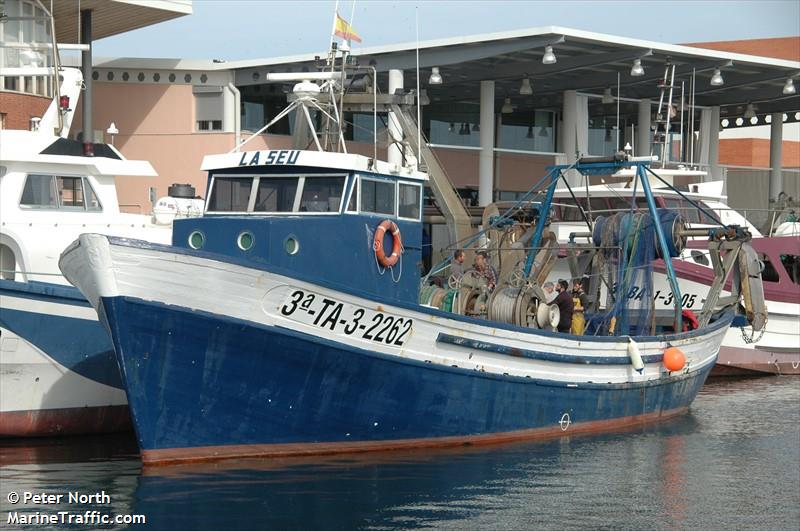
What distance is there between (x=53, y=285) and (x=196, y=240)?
2445 millimetres

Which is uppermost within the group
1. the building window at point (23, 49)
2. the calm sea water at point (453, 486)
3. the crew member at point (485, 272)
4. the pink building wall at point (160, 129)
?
the building window at point (23, 49)

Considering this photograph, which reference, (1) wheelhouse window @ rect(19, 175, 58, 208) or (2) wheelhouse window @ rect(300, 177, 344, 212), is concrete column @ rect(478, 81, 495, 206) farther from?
(2) wheelhouse window @ rect(300, 177, 344, 212)

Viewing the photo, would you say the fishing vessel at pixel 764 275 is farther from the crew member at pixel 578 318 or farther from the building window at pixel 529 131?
the building window at pixel 529 131

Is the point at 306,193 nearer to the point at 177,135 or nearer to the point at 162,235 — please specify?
the point at 162,235

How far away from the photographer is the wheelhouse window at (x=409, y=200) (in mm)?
16438

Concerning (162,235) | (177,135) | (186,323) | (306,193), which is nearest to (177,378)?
(186,323)

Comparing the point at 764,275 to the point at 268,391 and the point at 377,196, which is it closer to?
the point at 377,196

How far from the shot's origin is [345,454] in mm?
14984

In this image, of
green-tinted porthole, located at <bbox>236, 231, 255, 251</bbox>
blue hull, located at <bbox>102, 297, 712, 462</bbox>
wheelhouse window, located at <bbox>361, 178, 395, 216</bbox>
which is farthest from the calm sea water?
wheelhouse window, located at <bbox>361, 178, 395, 216</bbox>

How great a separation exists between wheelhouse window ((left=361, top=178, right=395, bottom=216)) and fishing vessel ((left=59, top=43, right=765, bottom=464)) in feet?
0.08

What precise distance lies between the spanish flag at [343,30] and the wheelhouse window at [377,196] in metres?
2.48

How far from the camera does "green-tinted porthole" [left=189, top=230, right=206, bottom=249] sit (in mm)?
15625

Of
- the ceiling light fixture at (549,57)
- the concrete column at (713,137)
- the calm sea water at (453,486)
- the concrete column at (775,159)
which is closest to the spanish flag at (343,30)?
the calm sea water at (453,486)

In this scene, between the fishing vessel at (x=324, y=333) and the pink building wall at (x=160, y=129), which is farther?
the pink building wall at (x=160, y=129)
